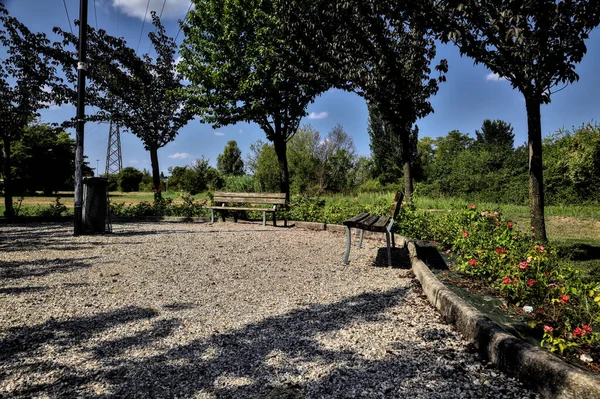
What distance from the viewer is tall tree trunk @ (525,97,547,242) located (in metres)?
5.43

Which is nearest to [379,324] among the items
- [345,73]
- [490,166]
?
[345,73]

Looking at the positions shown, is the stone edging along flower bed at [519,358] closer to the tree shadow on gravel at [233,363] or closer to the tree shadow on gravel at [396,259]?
the tree shadow on gravel at [233,363]

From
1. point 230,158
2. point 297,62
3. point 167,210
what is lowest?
point 167,210

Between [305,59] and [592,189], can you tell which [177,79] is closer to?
[305,59]

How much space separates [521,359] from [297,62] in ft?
33.5

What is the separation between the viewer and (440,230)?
20.5 ft

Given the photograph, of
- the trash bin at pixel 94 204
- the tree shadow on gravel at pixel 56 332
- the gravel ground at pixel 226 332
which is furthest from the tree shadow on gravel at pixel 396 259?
the trash bin at pixel 94 204

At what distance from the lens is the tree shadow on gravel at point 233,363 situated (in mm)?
2047

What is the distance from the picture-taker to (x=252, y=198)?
1006 centimetres

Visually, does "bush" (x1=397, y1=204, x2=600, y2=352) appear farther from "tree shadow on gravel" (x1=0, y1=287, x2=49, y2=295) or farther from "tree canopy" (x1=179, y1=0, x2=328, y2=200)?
"tree canopy" (x1=179, y1=0, x2=328, y2=200)

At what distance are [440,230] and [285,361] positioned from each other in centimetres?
465

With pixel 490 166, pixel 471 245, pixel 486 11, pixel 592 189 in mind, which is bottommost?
pixel 471 245

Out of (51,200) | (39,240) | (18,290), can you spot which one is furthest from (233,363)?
(51,200)

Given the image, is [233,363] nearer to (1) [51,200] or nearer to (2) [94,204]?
(2) [94,204]
